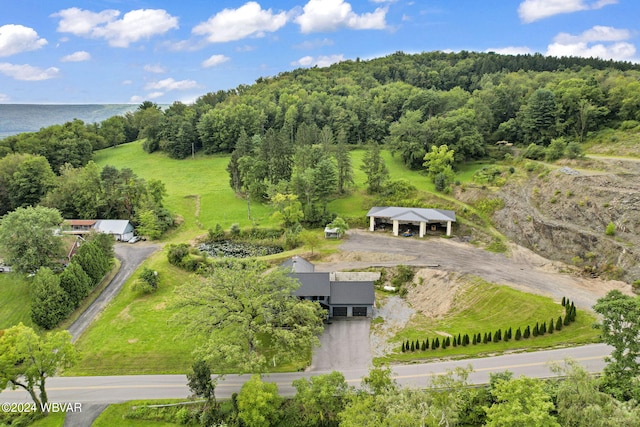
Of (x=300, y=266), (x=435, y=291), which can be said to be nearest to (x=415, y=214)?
(x=435, y=291)

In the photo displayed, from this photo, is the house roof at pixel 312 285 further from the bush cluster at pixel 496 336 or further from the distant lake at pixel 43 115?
the distant lake at pixel 43 115

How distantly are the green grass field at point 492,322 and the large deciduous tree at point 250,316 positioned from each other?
6573mm

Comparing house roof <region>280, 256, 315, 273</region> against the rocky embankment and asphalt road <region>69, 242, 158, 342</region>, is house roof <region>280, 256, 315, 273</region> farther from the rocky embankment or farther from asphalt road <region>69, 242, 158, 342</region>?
the rocky embankment

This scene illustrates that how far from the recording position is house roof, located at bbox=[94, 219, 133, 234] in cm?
5659

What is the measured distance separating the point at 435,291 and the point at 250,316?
19.8 m

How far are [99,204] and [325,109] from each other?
5833 cm

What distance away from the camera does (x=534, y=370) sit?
89.4 ft

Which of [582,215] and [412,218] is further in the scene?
[412,218]

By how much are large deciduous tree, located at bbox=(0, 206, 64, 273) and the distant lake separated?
56044 millimetres

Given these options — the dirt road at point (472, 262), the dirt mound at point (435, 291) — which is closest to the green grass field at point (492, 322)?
the dirt mound at point (435, 291)

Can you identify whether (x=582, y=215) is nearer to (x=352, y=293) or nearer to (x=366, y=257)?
(x=366, y=257)

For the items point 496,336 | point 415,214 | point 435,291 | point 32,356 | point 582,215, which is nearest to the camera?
point 32,356

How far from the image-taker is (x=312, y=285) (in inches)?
1470

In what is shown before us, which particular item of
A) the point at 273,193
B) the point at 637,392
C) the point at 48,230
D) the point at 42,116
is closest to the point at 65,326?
the point at 48,230
